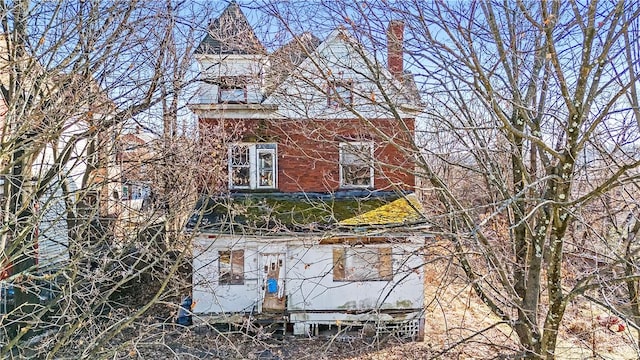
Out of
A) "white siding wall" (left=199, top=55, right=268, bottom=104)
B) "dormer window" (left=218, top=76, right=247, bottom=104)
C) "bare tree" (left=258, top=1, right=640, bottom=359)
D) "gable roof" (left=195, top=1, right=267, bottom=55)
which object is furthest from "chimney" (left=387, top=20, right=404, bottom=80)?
"dormer window" (left=218, top=76, right=247, bottom=104)

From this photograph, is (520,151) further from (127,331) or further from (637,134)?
(127,331)

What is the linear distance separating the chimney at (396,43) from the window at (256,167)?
7.75 metres

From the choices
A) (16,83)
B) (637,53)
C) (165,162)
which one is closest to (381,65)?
(637,53)

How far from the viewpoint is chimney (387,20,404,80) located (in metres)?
5.04

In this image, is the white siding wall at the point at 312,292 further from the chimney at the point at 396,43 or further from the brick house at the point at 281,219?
the chimney at the point at 396,43

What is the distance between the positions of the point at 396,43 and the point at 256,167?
338 inches

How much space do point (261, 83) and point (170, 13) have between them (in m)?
2.03

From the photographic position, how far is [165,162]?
31.4 feet

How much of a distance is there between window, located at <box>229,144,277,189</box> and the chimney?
7748 mm

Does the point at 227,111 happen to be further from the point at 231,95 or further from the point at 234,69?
the point at 234,69

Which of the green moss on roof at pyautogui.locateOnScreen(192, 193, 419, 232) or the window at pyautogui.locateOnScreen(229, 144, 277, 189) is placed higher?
the window at pyautogui.locateOnScreen(229, 144, 277, 189)

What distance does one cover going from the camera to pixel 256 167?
13039 mm

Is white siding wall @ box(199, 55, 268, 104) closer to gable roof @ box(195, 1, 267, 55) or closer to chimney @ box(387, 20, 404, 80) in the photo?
gable roof @ box(195, 1, 267, 55)

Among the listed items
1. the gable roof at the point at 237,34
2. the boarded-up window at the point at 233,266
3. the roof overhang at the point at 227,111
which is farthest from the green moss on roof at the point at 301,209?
the gable roof at the point at 237,34
